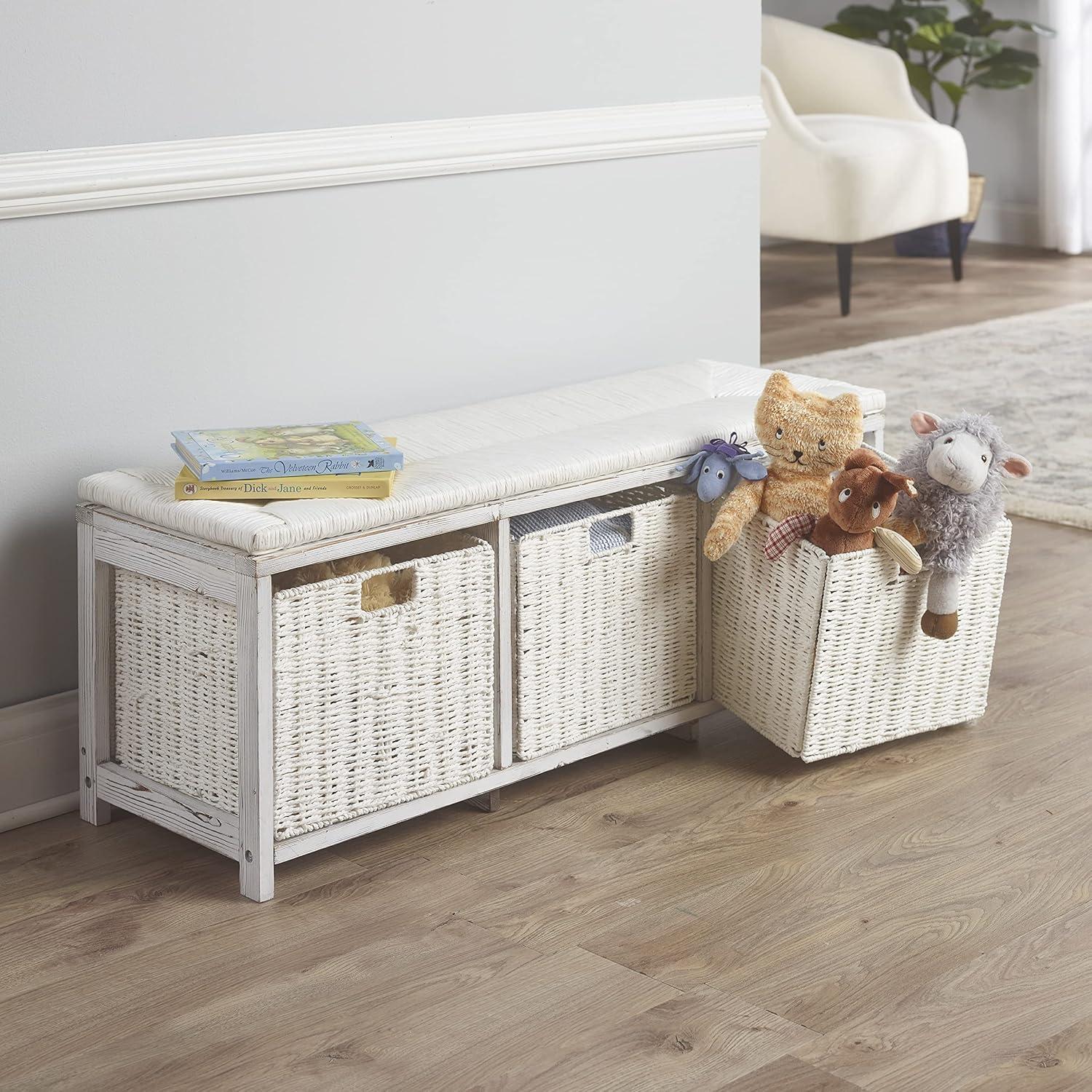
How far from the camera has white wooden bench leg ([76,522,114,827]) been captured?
5.90ft

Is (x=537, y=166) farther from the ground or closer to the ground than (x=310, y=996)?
farther from the ground

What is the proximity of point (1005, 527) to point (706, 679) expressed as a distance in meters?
0.42

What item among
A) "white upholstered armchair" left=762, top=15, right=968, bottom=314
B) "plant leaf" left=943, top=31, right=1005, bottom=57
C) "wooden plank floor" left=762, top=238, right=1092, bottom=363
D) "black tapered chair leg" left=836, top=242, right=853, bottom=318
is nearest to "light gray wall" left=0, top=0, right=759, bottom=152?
"wooden plank floor" left=762, top=238, right=1092, bottom=363

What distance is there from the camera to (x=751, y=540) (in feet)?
6.53

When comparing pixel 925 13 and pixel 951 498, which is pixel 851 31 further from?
pixel 951 498

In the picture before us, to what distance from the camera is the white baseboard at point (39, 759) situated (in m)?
1.86

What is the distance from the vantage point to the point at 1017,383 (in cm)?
398

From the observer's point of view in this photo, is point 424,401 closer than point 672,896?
No

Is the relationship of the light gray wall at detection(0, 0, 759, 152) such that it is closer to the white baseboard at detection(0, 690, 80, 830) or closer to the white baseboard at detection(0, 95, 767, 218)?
the white baseboard at detection(0, 95, 767, 218)

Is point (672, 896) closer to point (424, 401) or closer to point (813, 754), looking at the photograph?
point (813, 754)

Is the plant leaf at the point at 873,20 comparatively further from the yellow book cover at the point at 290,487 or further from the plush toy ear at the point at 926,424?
the yellow book cover at the point at 290,487

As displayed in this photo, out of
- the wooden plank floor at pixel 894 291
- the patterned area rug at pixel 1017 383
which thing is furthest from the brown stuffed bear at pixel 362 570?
the wooden plank floor at pixel 894 291

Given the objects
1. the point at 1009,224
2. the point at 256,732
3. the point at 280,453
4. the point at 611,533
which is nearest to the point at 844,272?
the point at 1009,224

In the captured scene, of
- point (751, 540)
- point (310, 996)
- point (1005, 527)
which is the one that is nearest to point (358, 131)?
point (751, 540)
